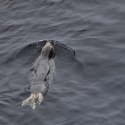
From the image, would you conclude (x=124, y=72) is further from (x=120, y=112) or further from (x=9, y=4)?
(x=9, y=4)

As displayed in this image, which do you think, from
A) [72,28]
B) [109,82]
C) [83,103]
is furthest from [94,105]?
[72,28]

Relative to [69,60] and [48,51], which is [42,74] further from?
[48,51]

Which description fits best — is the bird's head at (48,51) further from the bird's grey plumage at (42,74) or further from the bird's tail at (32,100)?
A: the bird's tail at (32,100)

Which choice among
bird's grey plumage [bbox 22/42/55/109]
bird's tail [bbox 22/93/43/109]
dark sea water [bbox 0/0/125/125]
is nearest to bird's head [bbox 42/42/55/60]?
bird's grey plumage [bbox 22/42/55/109]

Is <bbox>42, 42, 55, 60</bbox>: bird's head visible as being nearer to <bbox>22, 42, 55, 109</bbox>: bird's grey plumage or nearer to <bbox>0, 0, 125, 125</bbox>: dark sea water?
<bbox>22, 42, 55, 109</bbox>: bird's grey plumage

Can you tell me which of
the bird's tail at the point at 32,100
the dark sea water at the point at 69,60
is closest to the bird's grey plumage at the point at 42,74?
the bird's tail at the point at 32,100

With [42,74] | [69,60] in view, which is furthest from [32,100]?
[69,60]

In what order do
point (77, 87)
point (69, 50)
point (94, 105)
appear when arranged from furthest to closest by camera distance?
point (69, 50)
point (77, 87)
point (94, 105)

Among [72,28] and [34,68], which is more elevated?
[72,28]
